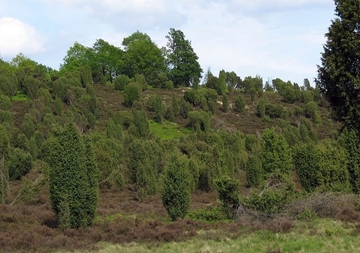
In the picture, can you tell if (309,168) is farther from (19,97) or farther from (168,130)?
(19,97)

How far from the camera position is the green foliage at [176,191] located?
22.3m

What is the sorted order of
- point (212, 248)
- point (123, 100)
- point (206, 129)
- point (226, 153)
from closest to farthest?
point (212, 248)
point (226, 153)
point (206, 129)
point (123, 100)

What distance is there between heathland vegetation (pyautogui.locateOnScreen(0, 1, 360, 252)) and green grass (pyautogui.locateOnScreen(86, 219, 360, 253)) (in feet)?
0.19

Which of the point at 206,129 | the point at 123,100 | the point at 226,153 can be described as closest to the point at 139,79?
the point at 123,100

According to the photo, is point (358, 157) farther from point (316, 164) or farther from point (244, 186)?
point (244, 186)

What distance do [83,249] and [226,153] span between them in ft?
97.1

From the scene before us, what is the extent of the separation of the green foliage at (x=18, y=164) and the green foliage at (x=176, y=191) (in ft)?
68.9

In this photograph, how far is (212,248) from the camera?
13578 millimetres

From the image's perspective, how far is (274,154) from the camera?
3691cm

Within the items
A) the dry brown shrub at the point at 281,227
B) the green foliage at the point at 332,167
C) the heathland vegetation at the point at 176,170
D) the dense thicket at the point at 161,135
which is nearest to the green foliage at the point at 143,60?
the dense thicket at the point at 161,135

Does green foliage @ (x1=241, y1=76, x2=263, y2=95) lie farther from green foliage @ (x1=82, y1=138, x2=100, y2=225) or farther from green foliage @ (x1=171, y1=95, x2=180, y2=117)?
green foliage @ (x1=82, y1=138, x2=100, y2=225)

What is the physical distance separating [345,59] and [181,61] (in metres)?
76.7

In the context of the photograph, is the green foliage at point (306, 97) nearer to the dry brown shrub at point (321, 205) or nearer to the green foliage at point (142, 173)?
the green foliage at point (142, 173)

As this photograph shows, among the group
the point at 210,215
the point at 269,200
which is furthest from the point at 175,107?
the point at 269,200
